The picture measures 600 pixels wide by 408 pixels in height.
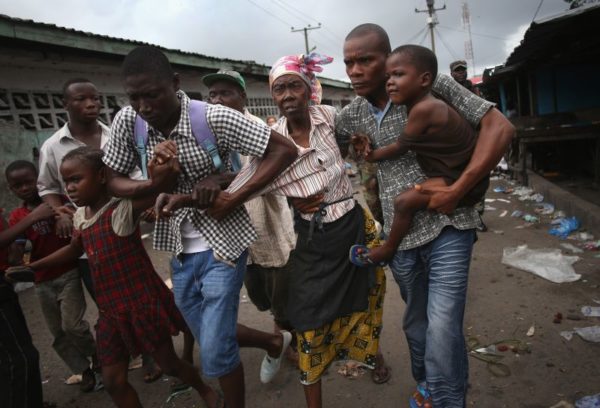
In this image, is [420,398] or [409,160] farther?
[420,398]

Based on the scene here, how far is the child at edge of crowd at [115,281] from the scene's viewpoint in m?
2.15

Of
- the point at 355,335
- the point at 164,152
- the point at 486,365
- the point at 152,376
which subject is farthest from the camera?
the point at 152,376

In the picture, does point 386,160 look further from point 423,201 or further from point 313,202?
point 313,202

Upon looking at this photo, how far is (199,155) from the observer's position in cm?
184

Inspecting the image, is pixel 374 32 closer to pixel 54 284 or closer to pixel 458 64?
pixel 54 284

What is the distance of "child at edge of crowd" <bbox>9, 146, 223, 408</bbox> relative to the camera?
2.15 m

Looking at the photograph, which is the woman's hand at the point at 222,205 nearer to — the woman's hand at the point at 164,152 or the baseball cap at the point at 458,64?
the woman's hand at the point at 164,152

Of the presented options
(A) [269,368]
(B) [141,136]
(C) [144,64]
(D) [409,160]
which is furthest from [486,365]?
(C) [144,64]

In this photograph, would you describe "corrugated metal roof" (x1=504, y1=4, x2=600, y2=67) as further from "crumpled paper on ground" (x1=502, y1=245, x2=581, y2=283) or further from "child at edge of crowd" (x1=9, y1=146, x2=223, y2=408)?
"child at edge of crowd" (x1=9, y1=146, x2=223, y2=408)

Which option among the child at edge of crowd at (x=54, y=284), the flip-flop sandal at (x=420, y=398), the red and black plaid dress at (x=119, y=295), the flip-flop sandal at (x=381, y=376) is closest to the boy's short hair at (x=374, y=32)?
the red and black plaid dress at (x=119, y=295)

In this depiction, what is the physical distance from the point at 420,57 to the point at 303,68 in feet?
2.58

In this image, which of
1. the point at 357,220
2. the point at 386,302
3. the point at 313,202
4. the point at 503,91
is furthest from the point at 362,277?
the point at 503,91

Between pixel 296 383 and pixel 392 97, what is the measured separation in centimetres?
202

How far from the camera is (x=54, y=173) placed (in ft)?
9.71
